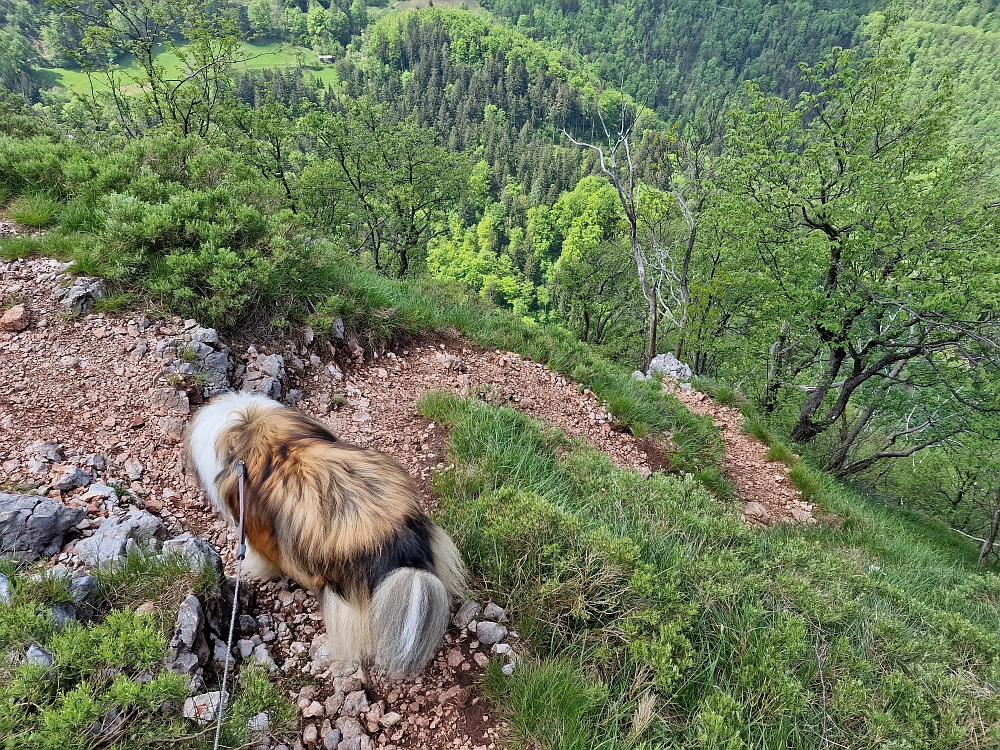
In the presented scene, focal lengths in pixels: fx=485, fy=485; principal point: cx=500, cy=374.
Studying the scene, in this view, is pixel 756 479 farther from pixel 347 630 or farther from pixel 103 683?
pixel 103 683

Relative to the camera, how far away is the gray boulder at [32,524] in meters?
2.76

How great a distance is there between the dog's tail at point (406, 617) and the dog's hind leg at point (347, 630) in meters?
0.08

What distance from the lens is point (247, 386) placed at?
4.71 m

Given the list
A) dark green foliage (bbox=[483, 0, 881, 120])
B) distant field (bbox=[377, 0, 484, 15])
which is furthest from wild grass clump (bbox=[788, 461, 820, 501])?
distant field (bbox=[377, 0, 484, 15])

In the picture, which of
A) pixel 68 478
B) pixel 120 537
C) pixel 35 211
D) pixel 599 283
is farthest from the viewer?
pixel 599 283

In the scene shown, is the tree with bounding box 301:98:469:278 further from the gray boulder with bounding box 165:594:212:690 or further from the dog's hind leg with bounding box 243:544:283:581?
the gray boulder with bounding box 165:594:212:690

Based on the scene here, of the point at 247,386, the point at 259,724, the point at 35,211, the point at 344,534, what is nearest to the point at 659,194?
the point at 247,386

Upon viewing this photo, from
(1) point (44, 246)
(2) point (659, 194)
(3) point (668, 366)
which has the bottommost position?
(3) point (668, 366)

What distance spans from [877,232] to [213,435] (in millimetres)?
11998

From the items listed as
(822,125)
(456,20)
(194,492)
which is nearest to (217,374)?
(194,492)

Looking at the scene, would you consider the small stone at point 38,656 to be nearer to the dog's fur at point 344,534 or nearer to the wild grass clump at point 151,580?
the wild grass clump at point 151,580

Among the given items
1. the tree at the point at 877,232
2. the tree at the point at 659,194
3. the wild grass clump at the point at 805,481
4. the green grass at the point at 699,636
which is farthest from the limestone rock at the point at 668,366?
the green grass at the point at 699,636

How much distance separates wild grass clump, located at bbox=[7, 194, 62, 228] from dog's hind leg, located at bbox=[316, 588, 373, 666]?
227 inches

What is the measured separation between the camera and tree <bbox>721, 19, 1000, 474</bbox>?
30.1 ft
